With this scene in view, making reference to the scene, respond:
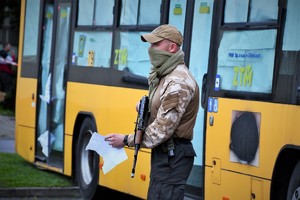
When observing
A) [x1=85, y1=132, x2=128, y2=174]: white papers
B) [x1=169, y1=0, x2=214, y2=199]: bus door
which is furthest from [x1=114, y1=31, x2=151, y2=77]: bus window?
[x1=85, y1=132, x2=128, y2=174]: white papers

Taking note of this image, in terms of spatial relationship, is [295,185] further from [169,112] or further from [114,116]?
[114,116]

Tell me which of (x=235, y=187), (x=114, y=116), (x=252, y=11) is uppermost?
(x=252, y=11)

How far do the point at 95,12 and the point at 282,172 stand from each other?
4.87 meters

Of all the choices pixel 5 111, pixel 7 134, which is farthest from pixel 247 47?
pixel 5 111

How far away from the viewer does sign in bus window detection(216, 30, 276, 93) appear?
322 inches

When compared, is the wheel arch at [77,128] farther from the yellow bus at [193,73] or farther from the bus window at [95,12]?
the bus window at [95,12]

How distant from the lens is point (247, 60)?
851 cm

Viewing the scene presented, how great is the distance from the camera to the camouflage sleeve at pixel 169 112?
21.3 ft

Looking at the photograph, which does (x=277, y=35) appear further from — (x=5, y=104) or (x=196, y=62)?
(x=5, y=104)

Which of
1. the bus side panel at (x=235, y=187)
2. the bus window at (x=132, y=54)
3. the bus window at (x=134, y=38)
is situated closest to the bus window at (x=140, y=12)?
the bus window at (x=134, y=38)

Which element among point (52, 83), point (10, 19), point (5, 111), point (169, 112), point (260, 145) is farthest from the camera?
point (10, 19)

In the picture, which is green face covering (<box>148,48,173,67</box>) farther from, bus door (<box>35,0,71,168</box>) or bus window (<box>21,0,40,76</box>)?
bus window (<box>21,0,40,76</box>)

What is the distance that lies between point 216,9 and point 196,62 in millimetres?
675

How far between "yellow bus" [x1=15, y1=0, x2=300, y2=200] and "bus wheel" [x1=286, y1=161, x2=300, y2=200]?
0.02 m
